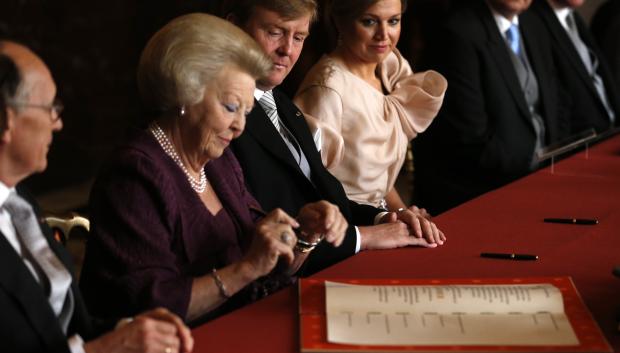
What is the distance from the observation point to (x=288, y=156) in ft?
9.11

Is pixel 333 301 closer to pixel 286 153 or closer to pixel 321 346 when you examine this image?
pixel 321 346

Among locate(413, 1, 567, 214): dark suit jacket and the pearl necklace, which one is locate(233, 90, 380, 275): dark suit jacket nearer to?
the pearl necklace

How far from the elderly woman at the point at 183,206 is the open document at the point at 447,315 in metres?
0.18

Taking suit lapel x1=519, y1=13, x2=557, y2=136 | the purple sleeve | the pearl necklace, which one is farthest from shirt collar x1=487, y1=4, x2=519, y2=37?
the purple sleeve

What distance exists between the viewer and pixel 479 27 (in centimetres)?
408

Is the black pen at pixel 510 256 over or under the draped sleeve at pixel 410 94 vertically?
over

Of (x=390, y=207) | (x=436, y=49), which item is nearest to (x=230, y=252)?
(x=390, y=207)

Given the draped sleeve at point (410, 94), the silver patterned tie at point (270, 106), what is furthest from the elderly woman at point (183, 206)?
the draped sleeve at point (410, 94)

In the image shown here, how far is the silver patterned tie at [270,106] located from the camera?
2854mm

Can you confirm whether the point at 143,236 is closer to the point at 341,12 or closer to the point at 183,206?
the point at 183,206

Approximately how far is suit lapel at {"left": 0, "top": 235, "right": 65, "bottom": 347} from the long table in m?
0.28

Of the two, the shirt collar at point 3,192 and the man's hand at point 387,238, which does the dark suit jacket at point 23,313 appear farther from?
the man's hand at point 387,238

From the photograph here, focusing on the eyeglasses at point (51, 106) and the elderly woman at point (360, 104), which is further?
the elderly woman at point (360, 104)

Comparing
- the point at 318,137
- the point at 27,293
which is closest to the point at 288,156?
the point at 318,137
